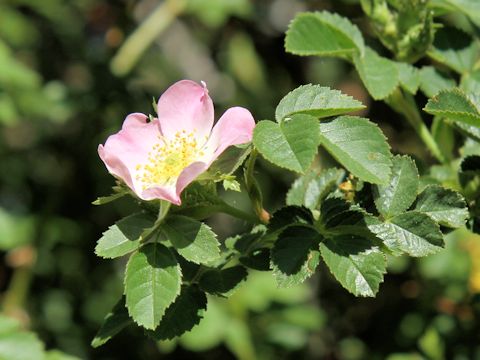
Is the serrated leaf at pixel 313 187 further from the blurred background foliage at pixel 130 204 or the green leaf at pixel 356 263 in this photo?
the blurred background foliage at pixel 130 204

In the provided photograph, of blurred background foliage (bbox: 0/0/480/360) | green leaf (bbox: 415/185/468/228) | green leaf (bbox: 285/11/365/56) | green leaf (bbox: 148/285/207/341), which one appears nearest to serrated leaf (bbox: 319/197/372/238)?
green leaf (bbox: 415/185/468/228)

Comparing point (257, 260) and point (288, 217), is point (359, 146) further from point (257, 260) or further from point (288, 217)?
point (257, 260)

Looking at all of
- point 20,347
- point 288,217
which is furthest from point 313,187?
point 20,347

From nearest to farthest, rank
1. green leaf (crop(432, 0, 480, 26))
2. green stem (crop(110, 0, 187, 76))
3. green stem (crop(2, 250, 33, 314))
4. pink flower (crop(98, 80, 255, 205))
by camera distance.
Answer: pink flower (crop(98, 80, 255, 205)) → green leaf (crop(432, 0, 480, 26)) → green stem (crop(2, 250, 33, 314)) → green stem (crop(110, 0, 187, 76))

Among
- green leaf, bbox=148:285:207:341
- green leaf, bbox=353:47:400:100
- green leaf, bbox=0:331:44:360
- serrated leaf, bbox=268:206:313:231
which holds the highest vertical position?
green leaf, bbox=353:47:400:100

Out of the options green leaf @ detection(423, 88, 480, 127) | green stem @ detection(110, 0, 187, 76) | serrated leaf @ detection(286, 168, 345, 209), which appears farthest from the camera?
green stem @ detection(110, 0, 187, 76)

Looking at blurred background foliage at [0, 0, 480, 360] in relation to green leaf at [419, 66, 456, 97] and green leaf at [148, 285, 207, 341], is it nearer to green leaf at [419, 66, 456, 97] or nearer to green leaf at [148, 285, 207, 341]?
green leaf at [419, 66, 456, 97]

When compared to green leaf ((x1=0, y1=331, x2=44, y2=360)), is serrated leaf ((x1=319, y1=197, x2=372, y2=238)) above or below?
above
